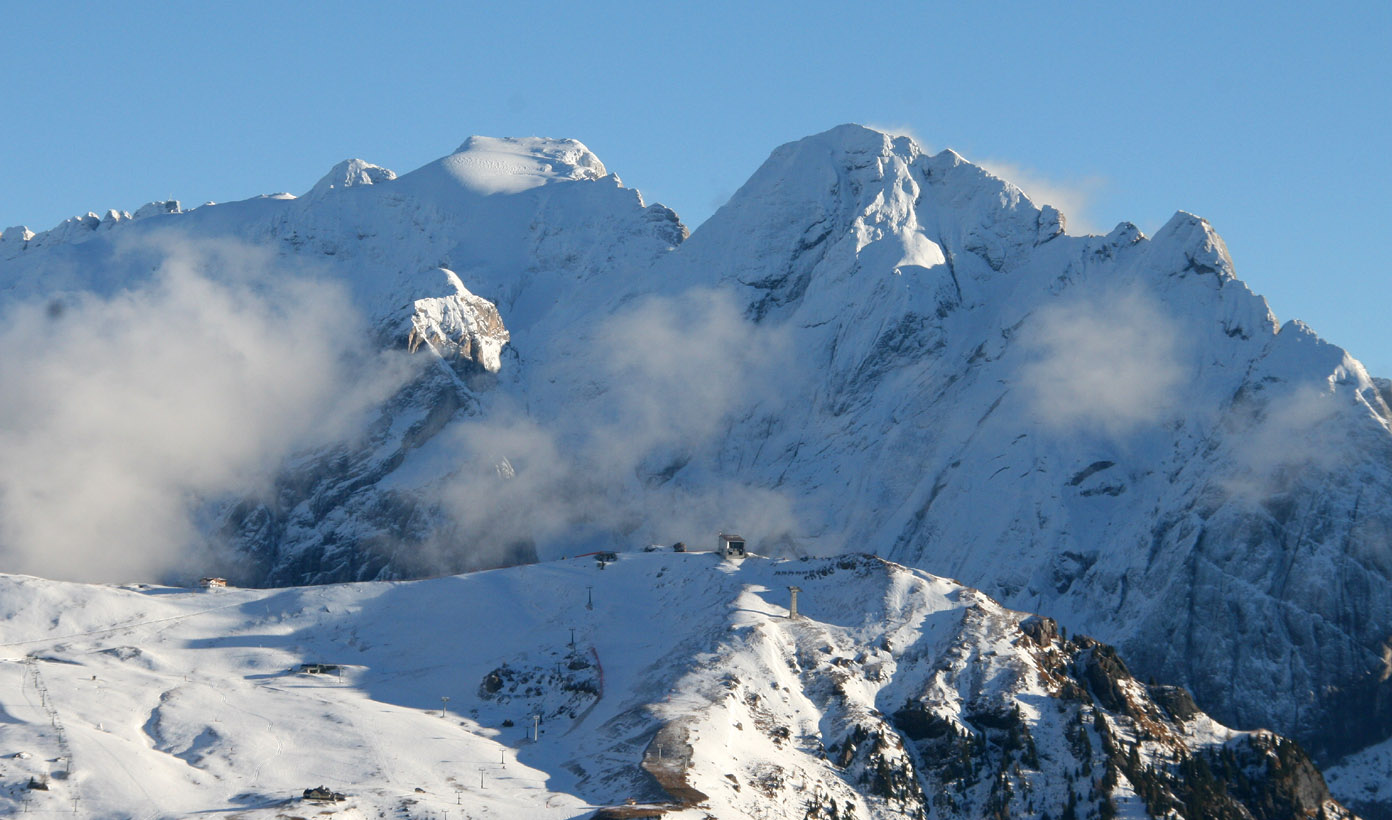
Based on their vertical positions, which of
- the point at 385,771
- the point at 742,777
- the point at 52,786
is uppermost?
the point at 742,777

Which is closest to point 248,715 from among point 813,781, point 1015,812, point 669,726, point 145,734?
point 145,734

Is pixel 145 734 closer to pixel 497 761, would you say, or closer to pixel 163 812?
pixel 163 812

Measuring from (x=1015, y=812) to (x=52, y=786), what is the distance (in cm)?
9827

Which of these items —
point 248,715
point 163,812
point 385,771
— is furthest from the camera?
point 248,715

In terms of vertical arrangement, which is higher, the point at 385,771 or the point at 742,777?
the point at 742,777

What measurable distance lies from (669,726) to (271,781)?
41337mm

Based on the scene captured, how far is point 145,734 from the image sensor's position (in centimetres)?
19050

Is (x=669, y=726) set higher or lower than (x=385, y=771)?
higher

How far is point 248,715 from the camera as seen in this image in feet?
649

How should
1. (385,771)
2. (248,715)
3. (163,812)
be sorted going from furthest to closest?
1. (248,715)
2. (385,771)
3. (163,812)

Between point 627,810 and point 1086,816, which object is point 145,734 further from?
point 1086,816

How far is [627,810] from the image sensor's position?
6924 inches

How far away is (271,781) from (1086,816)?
85.2 m

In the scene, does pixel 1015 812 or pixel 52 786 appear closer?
pixel 52 786
